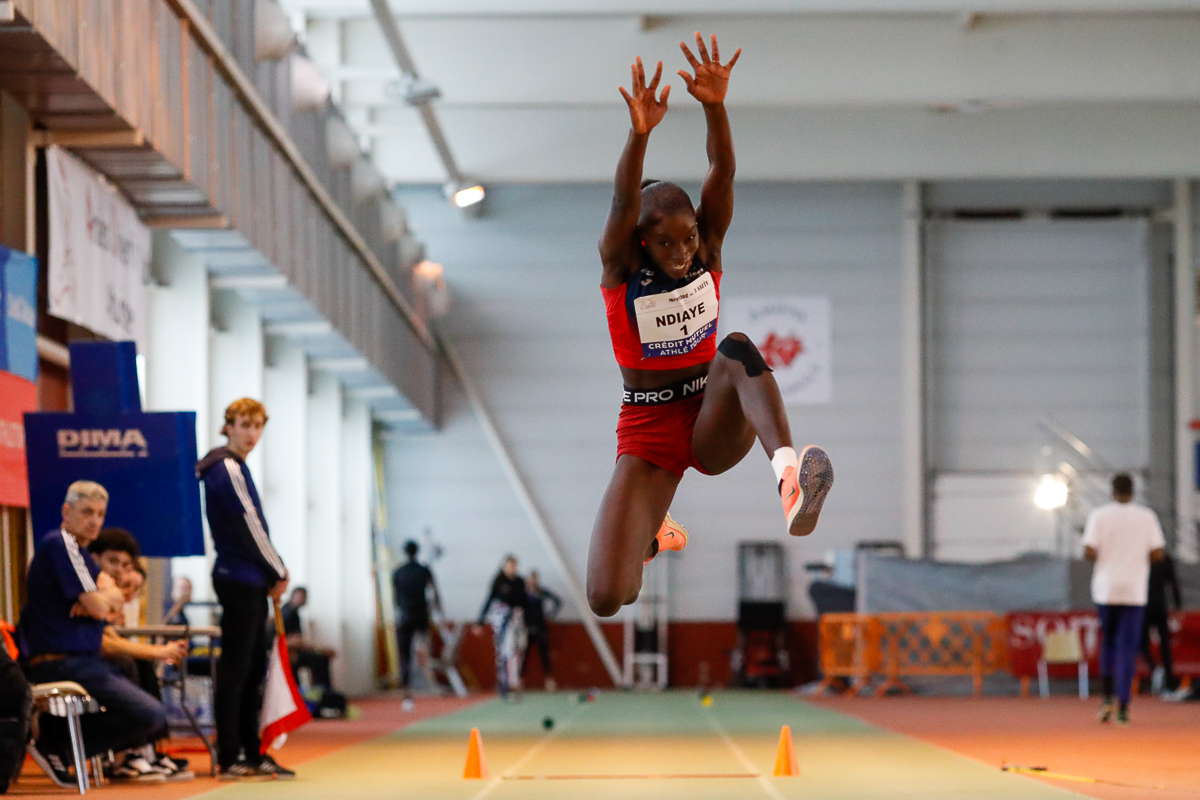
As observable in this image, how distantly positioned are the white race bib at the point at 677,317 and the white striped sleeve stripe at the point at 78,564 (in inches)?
139

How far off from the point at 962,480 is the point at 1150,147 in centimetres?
546

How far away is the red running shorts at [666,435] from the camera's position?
219 inches

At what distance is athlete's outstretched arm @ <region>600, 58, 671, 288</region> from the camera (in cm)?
514

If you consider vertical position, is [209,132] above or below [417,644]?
above

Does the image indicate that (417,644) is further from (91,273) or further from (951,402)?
(91,273)

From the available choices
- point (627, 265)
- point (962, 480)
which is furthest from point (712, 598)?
point (627, 265)

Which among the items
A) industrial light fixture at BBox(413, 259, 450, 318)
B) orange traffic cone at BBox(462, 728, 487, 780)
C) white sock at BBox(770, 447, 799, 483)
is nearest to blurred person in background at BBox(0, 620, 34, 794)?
orange traffic cone at BBox(462, 728, 487, 780)

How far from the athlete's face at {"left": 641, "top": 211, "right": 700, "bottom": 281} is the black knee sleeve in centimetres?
32

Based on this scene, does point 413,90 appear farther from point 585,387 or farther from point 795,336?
point 795,336

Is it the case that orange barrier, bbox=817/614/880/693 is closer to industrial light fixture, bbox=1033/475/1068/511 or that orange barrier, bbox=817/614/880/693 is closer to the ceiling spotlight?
industrial light fixture, bbox=1033/475/1068/511

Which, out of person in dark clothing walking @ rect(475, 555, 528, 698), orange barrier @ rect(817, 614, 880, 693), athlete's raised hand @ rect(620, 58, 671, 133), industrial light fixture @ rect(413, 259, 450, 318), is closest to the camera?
athlete's raised hand @ rect(620, 58, 671, 133)

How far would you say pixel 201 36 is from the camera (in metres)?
10.6

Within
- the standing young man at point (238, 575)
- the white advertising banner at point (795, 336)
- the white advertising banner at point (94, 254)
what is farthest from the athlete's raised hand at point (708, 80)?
the white advertising banner at point (795, 336)

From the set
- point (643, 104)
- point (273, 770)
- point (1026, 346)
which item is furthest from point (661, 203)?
point (1026, 346)
